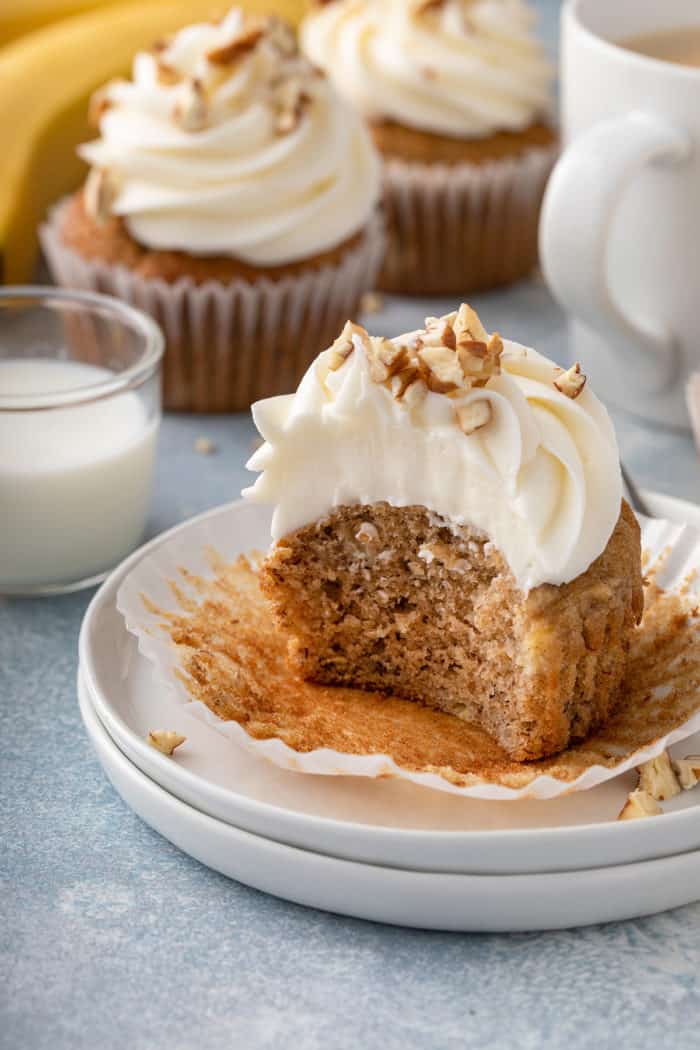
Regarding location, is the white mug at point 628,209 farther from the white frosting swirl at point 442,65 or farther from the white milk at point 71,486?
the white milk at point 71,486

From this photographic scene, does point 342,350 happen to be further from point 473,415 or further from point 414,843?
point 414,843

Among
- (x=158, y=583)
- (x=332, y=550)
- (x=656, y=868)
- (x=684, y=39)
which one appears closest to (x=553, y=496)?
(x=332, y=550)

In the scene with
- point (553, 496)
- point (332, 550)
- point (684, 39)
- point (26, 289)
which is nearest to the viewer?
point (553, 496)

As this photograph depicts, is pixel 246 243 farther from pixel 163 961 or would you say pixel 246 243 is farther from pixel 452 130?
pixel 163 961

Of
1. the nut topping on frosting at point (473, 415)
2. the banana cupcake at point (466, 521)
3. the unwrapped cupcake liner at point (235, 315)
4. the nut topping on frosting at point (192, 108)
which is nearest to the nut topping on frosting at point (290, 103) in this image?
the nut topping on frosting at point (192, 108)

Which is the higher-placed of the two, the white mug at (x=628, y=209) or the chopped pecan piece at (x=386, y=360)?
the chopped pecan piece at (x=386, y=360)

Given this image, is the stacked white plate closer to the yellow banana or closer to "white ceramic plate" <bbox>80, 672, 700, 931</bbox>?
"white ceramic plate" <bbox>80, 672, 700, 931</bbox>
